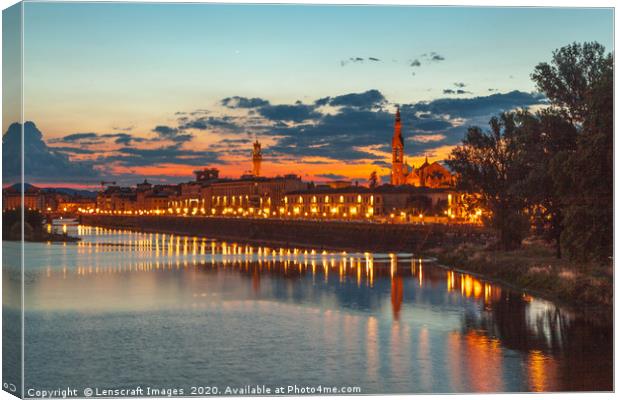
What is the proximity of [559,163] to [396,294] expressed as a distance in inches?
401

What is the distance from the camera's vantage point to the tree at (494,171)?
134 ft

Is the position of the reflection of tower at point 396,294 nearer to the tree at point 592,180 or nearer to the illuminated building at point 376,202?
the tree at point 592,180

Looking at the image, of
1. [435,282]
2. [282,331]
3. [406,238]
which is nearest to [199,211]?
[406,238]

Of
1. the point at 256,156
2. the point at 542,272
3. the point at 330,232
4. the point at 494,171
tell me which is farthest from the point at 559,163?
the point at 256,156

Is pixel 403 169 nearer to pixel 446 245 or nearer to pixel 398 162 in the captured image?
pixel 398 162

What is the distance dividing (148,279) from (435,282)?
13114 mm

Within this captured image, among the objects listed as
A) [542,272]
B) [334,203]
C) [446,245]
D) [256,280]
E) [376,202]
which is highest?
[376,202]

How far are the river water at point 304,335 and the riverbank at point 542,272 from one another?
0.85 meters

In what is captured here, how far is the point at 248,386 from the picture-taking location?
17.3 metres

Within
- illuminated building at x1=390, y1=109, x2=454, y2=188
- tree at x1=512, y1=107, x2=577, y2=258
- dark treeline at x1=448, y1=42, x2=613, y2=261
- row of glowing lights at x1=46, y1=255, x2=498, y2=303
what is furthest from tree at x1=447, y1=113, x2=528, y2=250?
illuminated building at x1=390, y1=109, x2=454, y2=188

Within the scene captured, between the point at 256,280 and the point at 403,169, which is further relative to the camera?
the point at 403,169

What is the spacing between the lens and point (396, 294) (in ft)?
107

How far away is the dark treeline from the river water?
9.61ft

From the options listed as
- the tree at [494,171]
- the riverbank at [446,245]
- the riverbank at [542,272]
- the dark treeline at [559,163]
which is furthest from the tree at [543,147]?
the tree at [494,171]
